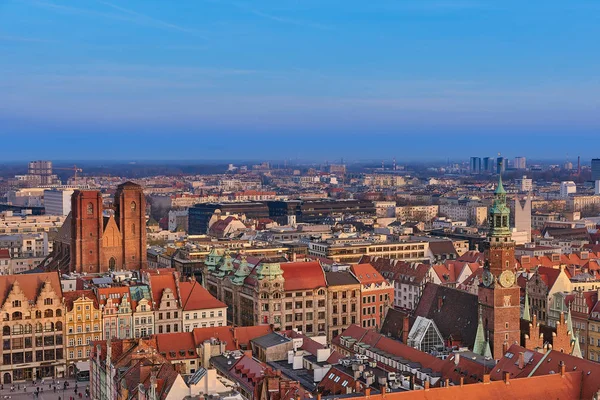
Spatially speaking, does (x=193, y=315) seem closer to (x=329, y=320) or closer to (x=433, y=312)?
(x=329, y=320)

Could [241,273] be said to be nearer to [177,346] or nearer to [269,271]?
[269,271]

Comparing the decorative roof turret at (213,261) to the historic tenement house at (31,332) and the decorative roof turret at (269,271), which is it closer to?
the decorative roof turret at (269,271)

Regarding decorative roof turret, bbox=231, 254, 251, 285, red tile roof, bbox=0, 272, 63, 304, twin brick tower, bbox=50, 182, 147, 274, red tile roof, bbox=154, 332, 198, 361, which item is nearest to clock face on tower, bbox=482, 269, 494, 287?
red tile roof, bbox=154, 332, 198, 361

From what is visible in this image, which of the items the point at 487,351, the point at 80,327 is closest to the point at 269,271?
the point at 80,327

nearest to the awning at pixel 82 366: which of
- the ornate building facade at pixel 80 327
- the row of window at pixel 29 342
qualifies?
the ornate building facade at pixel 80 327

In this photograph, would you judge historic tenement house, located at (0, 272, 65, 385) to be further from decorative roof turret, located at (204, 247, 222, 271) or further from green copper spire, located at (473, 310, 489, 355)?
green copper spire, located at (473, 310, 489, 355)

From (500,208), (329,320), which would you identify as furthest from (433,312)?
(329,320)
